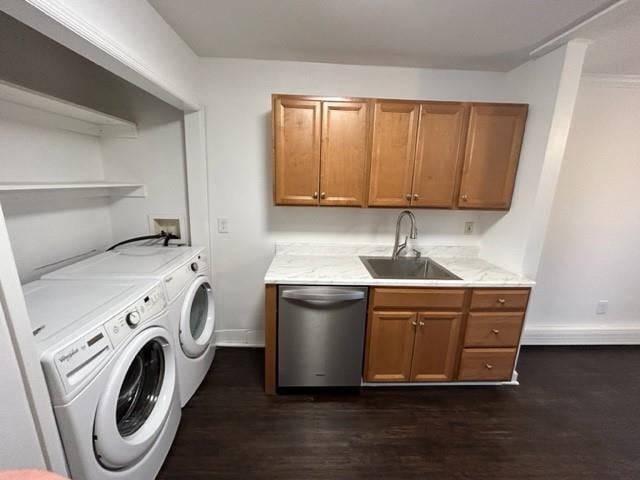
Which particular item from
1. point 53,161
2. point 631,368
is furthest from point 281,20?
point 631,368

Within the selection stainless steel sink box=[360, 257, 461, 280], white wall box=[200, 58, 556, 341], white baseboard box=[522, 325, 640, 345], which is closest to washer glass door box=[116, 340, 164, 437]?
white wall box=[200, 58, 556, 341]

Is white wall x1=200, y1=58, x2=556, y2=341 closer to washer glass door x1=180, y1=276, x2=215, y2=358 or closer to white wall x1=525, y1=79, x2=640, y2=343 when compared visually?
washer glass door x1=180, y1=276, x2=215, y2=358

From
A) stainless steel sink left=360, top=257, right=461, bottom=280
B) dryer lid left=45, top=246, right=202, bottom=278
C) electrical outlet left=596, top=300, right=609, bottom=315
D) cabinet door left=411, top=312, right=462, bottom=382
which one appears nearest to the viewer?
dryer lid left=45, top=246, right=202, bottom=278

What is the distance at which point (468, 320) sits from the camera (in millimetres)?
1891

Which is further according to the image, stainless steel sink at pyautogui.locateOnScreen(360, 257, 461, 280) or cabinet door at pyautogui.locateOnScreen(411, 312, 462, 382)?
stainless steel sink at pyautogui.locateOnScreen(360, 257, 461, 280)

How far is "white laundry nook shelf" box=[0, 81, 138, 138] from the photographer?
1.24 meters

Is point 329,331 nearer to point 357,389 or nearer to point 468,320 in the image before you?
point 357,389

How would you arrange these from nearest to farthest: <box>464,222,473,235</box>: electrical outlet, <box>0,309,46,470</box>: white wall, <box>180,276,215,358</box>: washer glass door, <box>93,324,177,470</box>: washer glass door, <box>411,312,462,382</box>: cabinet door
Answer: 1. <box>0,309,46,470</box>: white wall
2. <box>93,324,177,470</box>: washer glass door
3. <box>180,276,215,358</box>: washer glass door
4. <box>411,312,462,382</box>: cabinet door
5. <box>464,222,473,235</box>: electrical outlet

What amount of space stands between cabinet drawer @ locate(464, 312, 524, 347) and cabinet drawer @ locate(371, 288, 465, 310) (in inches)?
7.6

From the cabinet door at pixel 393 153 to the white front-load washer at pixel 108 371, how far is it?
61.3 inches

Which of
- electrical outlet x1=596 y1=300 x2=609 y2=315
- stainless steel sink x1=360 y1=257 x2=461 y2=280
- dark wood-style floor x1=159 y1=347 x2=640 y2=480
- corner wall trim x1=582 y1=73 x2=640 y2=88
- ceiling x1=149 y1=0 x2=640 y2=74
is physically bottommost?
dark wood-style floor x1=159 y1=347 x2=640 y2=480

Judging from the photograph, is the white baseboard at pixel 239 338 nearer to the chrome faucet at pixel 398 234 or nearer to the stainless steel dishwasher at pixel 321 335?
the stainless steel dishwasher at pixel 321 335

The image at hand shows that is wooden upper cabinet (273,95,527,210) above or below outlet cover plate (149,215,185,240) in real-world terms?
above

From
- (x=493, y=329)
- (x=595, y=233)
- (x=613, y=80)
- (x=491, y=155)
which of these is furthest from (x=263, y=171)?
(x=595, y=233)
